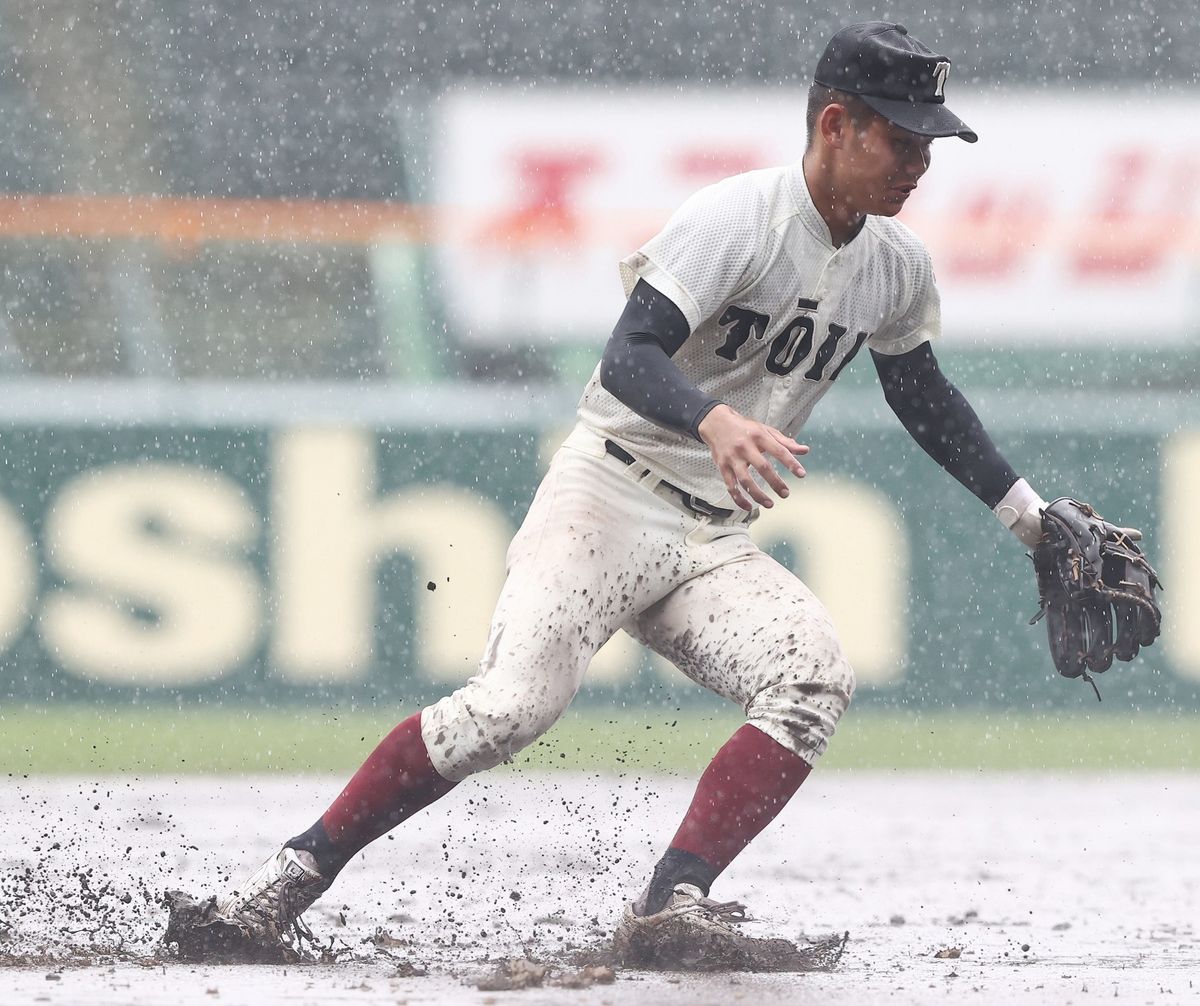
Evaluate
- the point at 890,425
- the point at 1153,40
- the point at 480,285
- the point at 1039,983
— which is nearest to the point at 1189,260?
the point at 1153,40

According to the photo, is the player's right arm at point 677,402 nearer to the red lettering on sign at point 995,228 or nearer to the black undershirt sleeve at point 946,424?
the black undershirt sleeve at point 946,424

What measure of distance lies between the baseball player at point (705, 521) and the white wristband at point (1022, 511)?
1.56 feet

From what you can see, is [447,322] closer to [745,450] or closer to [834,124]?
[834,124]

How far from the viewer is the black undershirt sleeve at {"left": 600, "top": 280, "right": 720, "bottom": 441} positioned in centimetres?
379

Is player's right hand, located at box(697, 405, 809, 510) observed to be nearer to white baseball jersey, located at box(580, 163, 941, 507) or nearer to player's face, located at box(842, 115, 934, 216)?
white baseball jersey, located at box(580, 163, 941, 507)

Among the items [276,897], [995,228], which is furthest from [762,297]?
[995,228]

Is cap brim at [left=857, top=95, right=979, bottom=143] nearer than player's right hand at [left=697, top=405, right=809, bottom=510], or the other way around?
player's right hand at [left=697, top=405, right=809, bottom=510]

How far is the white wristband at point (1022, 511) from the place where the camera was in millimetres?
4457

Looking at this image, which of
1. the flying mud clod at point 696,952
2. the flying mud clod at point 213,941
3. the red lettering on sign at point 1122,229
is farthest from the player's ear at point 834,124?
the red lettering on sign at point 1122,229

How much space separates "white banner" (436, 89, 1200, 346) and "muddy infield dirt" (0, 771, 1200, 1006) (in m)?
4.06

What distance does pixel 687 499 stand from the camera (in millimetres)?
4223

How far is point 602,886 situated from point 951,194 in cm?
811

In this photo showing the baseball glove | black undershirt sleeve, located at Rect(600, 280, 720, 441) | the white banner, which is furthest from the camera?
Result: the white banner

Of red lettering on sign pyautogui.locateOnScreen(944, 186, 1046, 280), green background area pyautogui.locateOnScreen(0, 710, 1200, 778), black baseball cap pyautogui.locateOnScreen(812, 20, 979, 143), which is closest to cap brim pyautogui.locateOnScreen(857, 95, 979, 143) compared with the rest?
black baseball cap pyautogui.locateOnScreen(812, 20, 979, 143)
